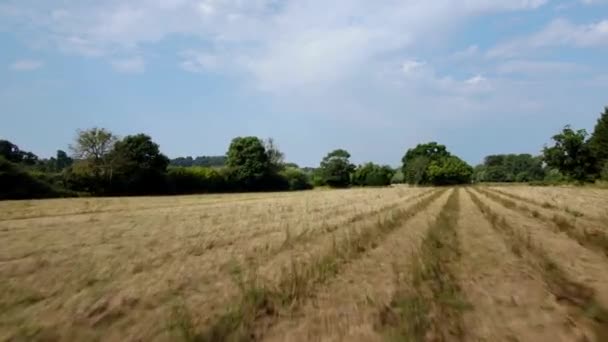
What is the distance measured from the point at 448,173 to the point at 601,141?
50644 mm

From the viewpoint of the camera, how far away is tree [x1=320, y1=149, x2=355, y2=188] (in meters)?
118

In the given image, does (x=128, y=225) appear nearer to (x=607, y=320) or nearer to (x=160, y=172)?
(x=607, y=320)

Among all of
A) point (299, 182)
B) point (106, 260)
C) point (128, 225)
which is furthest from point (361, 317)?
point (299, 182)

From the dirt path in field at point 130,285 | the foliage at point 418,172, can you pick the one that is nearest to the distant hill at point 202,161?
the foliage at point 418,172

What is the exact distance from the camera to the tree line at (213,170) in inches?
2224

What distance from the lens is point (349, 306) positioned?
5.77m

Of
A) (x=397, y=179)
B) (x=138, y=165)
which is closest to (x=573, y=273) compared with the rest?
(x=138, y=165)

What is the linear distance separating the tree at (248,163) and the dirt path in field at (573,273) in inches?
2846

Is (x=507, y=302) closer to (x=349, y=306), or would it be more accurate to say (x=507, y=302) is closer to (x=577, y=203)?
(x=349, y=306)

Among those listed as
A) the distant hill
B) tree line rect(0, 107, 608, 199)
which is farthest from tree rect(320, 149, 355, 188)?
the distant hill

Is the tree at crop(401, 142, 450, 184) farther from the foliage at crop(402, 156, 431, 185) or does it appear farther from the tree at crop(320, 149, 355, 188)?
the tree at crop(320, 149, 355, 188)

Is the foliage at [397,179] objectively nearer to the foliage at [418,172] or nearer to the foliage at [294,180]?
the foliage at [418,172]

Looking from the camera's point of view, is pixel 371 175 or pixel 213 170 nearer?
pixel 213 170

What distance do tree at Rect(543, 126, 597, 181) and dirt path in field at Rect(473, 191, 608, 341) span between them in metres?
83.9
